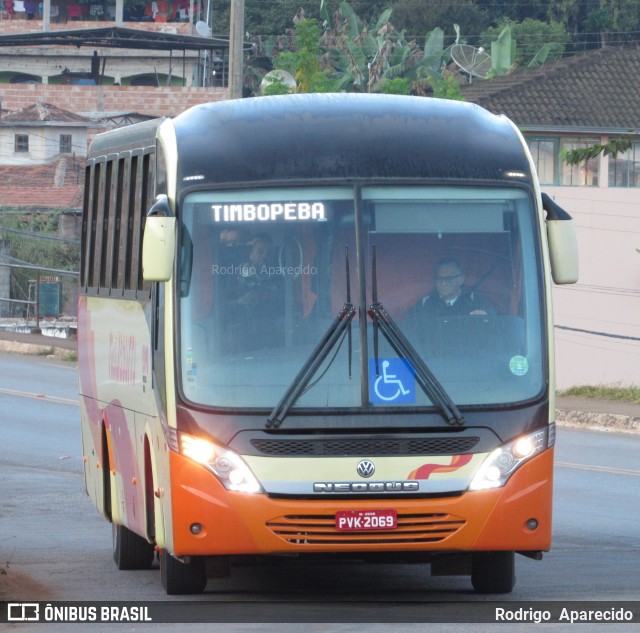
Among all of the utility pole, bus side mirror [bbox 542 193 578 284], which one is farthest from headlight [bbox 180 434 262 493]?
A: the utility pole

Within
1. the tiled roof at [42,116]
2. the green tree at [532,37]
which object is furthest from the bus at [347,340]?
the green tree at [532,37]

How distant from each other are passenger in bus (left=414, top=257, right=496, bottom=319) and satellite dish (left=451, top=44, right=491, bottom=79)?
169 feet

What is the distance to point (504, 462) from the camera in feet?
27.8

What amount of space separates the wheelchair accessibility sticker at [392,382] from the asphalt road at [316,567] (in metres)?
1.09

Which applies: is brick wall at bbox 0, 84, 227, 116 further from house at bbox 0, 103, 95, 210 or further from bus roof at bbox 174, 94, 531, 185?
bus roof at bbox 174, 94, 531, 185

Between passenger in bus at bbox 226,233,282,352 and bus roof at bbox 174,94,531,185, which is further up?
bus roof at bbox 174,94,531,185

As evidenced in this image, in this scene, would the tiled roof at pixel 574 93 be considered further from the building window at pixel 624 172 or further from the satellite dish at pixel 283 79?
the satellite dish at pixel 283 79

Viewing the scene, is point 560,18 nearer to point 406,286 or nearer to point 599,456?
point 599,456

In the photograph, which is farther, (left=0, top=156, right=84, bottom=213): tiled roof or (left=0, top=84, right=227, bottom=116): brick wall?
(left=0, top=84, right=227, bottom=116): brick wall

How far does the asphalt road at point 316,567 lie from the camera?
905cm

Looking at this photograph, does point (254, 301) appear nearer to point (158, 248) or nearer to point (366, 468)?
point (158, 248)

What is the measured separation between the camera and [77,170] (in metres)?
70.6

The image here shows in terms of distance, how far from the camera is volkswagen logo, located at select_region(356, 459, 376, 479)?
839cm

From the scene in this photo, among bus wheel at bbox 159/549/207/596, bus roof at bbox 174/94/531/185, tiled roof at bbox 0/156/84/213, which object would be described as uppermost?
bus roof at bbox 174/94/531/185
